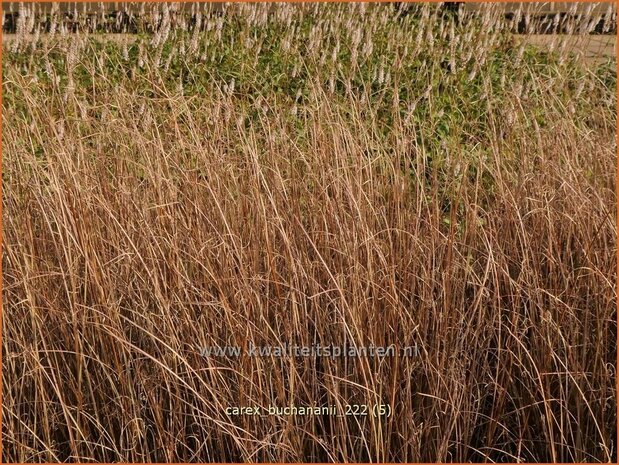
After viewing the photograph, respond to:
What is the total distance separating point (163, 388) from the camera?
225 cm

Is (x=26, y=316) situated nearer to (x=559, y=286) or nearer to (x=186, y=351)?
(x=186, y=351)

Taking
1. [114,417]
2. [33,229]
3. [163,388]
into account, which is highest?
[33,229]

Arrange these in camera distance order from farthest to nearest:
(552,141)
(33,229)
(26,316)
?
(552,141) < (33,229) < (26,316)

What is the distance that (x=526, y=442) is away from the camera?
2.38m

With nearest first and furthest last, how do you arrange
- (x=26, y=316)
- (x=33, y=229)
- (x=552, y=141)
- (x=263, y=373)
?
1. (x=263, y=373)
2. (x=26, y=316)
3. (x=33, y=229)
4. (x=552, y=141)

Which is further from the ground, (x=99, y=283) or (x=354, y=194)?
(x=354, y=194)

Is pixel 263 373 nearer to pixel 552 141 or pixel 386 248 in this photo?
pixel 386 248

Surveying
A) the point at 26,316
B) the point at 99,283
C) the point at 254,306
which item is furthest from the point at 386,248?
the point at 26,316

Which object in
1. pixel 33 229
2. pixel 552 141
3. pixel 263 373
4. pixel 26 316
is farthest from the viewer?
pixel 552 141

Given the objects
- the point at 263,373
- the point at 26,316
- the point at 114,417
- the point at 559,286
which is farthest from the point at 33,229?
the point at 559,286

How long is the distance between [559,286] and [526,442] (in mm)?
448

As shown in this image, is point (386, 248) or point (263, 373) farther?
point (386, 248)

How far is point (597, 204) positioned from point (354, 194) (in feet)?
2.37

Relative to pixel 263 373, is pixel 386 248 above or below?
above
